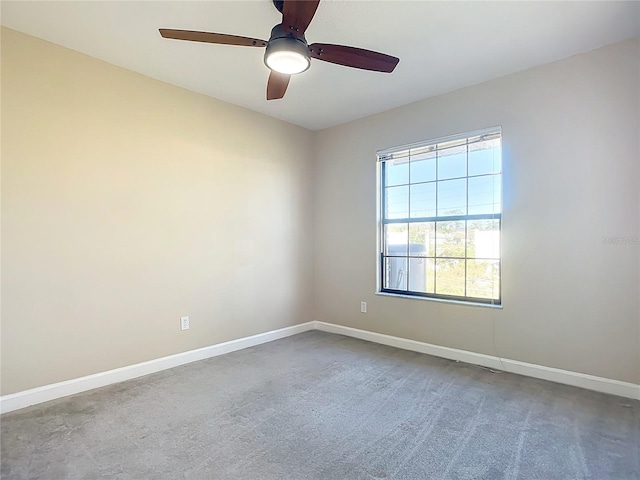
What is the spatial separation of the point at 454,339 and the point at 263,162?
2.82 meters

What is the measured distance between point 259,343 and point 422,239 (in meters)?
2.17

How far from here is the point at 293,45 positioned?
6.23 feet

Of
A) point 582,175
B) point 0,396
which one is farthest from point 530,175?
point 0,396

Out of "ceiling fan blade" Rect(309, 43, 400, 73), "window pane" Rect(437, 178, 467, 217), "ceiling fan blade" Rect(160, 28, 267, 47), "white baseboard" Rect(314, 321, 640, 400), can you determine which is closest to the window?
"window pane" Rect(437, 178, 467, 217)

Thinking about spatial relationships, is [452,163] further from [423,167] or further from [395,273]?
[395,273]

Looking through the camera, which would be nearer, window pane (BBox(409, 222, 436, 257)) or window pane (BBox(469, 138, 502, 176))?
window pane (BBox(469, 138, 502, 176))

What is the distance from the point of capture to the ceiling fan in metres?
1.75

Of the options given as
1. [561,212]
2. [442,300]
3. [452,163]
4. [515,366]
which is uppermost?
[452,163]

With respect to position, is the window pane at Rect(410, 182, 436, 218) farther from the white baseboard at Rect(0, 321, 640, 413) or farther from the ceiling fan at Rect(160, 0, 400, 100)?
the ceiling fan at Rect(160, 0, 400, 100)

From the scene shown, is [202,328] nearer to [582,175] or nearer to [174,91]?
[174,91]

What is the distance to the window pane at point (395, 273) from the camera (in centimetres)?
387

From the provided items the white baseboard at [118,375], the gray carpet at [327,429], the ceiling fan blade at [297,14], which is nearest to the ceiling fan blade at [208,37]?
the ceiling fan blade at [297,14]

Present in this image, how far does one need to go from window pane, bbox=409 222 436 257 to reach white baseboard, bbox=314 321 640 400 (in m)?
0.96

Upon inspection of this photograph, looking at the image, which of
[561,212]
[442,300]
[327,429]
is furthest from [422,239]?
[327,429]
